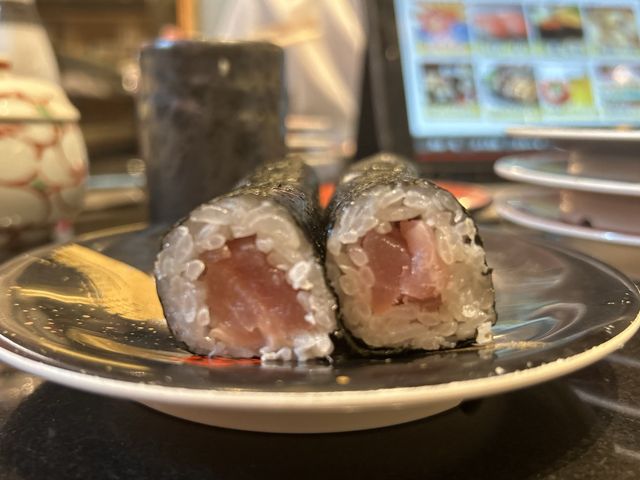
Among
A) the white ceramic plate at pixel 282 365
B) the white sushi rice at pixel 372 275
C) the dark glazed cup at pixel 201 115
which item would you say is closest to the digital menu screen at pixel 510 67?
the dark glazed cup at pixel 201 115

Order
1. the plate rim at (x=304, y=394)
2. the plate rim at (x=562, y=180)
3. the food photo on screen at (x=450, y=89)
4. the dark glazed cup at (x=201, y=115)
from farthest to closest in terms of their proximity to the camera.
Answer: the food photo on screen at (x=450, y=89) < the dark glazed cup at (x=201, y=115) < the plate rim at (x=562, y=180) < the plate rim at (x=304, y=394)

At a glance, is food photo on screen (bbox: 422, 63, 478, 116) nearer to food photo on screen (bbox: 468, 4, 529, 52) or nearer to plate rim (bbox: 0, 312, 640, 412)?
food photo on screen (bbox: 468, 4, 529, 52)

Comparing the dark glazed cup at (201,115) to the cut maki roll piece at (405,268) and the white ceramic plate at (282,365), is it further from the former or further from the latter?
the cut maki roll piece at (405,268)

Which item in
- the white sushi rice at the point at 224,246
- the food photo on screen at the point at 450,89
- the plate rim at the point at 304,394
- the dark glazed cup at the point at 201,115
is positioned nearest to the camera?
the plate rim at the point at 304,394

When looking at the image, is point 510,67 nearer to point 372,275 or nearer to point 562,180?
point 562,180

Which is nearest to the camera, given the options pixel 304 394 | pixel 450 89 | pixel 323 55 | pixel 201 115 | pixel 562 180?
pixel 304 394

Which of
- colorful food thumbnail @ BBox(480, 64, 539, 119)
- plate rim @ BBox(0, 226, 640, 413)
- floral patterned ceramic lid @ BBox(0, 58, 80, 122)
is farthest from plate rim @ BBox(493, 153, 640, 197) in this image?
floral patterned ceramic lid @ BBox(0, 58, 80, 122)

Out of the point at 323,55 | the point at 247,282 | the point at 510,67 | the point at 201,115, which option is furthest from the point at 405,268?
the point at 323,55
